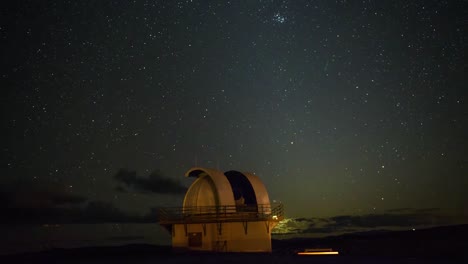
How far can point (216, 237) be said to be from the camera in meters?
29.1

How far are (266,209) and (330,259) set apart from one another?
9954 mm

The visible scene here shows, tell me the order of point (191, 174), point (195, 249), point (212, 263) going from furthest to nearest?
point (191, 174), point (195, 249), point (212, 263)

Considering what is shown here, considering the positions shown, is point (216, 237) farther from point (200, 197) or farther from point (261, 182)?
point (261, 182)

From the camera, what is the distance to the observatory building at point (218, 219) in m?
28.8

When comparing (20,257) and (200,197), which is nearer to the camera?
(20,257)

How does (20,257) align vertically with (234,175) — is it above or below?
below

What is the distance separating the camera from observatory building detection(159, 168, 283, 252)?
28.8 m

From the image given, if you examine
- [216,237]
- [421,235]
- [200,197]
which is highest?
[200,197]

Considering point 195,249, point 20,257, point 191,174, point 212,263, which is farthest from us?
point 191,174

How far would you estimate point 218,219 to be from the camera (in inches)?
1119

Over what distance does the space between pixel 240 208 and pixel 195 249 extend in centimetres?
378

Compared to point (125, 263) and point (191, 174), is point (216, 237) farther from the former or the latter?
point (125, 263)

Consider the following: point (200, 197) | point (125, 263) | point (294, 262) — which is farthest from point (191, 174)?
point (294, 262)

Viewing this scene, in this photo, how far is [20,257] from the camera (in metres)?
25.9
